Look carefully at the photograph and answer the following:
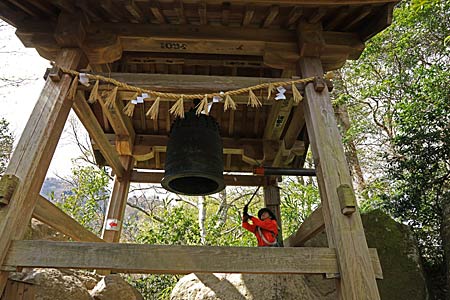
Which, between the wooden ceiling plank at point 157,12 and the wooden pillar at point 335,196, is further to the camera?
the wooden ceiling plank at point 157,12

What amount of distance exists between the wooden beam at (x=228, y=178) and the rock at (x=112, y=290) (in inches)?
68.6

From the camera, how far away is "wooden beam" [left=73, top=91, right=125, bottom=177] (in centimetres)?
289

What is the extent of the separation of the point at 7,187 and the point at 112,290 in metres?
1.77

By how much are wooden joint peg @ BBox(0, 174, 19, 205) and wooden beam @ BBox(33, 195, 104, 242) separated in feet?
0.89

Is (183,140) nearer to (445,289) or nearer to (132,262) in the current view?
(132,262)

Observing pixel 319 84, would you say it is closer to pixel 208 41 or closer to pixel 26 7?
pixel 208 41

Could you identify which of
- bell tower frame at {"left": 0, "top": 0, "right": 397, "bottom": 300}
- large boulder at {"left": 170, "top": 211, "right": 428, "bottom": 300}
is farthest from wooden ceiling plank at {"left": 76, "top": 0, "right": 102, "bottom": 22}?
large boulder at {"left": 170, "top": 211, "right": 428, "bottom": 300}

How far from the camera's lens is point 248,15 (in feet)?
8.86

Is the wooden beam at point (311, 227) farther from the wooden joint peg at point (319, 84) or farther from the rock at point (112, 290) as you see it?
the rock at point (112, 290)

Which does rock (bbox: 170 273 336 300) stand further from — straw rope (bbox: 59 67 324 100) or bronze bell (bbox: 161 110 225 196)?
straw rope (bbox: 59 67 324 100)

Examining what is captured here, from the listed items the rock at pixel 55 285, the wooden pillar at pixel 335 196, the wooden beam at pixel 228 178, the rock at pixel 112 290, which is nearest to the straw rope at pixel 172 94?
the wooden pillar at pixel 335 196

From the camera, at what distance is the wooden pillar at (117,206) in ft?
13.2

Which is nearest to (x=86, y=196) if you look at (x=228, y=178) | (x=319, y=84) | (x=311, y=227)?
(x=228, y=178)

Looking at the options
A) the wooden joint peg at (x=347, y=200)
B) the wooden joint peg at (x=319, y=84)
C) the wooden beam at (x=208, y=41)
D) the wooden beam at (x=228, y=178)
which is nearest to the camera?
the wooden joint peg at (x=347, y=200)
